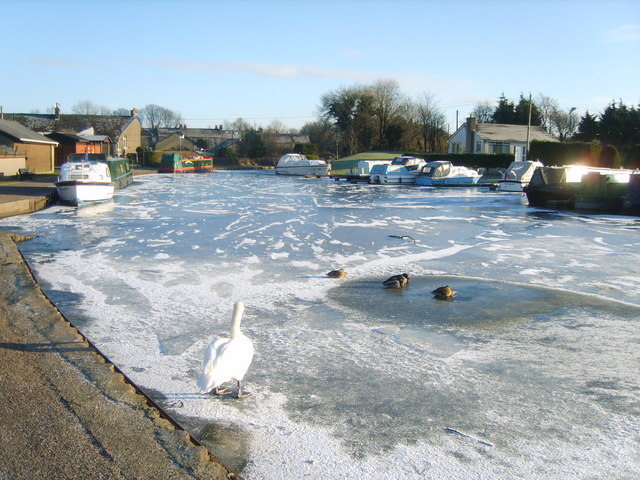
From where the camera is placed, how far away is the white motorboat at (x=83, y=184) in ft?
82.1

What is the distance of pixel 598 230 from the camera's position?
18656 millimetres

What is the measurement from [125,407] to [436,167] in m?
37.4

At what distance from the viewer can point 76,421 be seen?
16.7ft

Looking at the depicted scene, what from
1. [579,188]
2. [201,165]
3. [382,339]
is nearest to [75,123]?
[201,165]

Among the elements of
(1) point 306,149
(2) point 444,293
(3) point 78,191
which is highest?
(1) point 306,149

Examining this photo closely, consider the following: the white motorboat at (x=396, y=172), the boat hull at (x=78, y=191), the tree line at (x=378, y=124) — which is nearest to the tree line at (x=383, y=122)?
the tree line at (x=378, y=124)

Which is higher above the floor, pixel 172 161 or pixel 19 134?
pixel 19 134

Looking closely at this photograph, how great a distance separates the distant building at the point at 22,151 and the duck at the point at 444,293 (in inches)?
1332

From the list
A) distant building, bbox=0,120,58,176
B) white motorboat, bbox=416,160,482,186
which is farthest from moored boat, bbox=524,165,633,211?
distant building, bbox=0,120,58,176

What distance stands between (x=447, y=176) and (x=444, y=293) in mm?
31675

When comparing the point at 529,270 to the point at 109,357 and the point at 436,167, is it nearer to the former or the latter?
the point at 109,357

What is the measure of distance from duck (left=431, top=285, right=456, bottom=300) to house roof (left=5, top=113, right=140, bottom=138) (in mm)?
64968

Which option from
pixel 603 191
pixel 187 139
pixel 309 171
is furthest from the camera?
pixel 187 139

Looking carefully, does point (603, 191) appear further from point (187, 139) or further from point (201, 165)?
point (187, 139)
